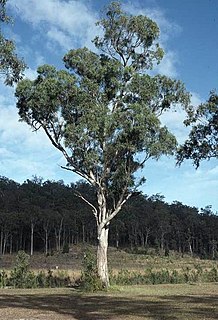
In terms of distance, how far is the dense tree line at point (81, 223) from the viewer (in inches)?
3093

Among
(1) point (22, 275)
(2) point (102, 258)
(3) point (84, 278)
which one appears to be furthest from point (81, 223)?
(3) point (84, 278)

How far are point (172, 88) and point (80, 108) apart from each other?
5.18 metres

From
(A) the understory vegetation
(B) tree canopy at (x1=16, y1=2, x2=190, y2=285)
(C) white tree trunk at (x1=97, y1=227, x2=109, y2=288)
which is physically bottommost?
(A) the understory vegetation

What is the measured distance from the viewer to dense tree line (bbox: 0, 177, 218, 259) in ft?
Answer: 258

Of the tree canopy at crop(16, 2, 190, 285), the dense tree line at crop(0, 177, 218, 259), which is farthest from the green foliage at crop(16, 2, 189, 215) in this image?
the dense tree line at crop(0, 177, 218, 259)

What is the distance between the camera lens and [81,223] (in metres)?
89.1

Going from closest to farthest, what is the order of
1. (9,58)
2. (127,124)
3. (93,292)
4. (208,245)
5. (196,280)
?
(9,58), (93,292), (127,124), (196,280), (208,245)

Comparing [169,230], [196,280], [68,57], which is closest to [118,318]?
[68,57]

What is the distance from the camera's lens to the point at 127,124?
71.1 feet

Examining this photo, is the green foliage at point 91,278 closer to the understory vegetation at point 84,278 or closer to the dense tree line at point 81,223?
the understory vegetation at point 84,278

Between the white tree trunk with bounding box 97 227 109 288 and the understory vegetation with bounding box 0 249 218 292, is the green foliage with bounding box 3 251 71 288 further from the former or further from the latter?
the white tree trunk with bounding box 97 227 109 288

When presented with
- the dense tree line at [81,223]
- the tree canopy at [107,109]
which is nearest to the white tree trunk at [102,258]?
the tree canopy at [107,109]

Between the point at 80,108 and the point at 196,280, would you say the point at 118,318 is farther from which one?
the point at 196,280

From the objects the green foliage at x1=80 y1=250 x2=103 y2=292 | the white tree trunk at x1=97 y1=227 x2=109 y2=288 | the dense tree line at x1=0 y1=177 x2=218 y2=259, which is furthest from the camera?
the dense tree line at x1=0 y1=177 x2=218 y2=259
